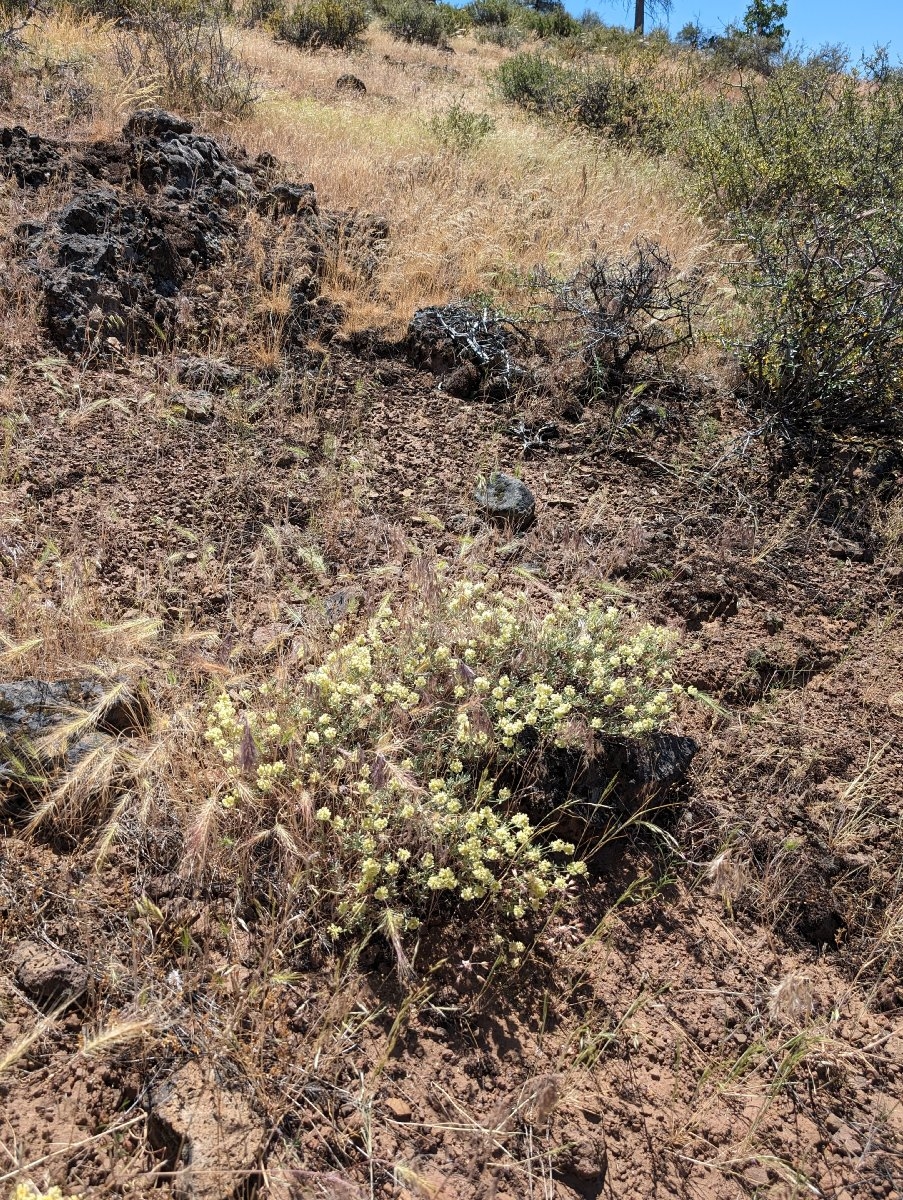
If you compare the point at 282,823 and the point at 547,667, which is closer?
the point at 282,823

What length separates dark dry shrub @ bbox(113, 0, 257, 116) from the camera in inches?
275

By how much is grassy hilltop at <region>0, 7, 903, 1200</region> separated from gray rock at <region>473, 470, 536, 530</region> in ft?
0.07

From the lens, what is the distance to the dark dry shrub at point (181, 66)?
699 centimetres

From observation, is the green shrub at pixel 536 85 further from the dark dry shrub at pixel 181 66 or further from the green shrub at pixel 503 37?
the green shrub at pixel 503 37

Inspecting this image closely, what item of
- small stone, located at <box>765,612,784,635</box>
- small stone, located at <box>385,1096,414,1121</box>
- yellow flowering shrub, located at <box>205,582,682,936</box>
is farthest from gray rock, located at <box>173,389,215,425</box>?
small stone, located at <box>385,1096,414,1121</box>

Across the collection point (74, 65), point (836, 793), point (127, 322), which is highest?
point (74, 65)

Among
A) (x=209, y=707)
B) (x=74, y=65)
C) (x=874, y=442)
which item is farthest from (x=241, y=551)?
(x=74, y=65)

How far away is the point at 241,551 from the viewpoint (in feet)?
11.5

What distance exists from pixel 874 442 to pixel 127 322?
4502mm

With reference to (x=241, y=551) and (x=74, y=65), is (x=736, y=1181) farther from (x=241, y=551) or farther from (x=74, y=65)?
(x=74, y=65)

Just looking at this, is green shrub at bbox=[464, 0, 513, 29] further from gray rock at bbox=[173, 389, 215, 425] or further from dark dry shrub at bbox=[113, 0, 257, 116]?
gray rock at bbox=[173, 389, 215, 425]

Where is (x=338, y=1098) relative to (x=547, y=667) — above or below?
below

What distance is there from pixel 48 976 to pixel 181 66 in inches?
315

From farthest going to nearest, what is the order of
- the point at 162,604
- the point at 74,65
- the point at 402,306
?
the point at 74,65 < the point at 402,306 < the point at 162,604
